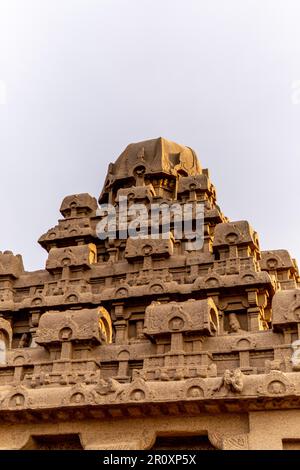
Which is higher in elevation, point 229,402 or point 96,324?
point 96,324

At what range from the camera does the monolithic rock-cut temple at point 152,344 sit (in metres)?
19.2

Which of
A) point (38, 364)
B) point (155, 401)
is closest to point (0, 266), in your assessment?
point (38, 364)

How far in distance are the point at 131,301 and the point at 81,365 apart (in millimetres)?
6500

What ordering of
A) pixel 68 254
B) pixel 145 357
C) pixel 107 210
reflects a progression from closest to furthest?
pixel 145 357
pixel 68 254
pixel 107 210

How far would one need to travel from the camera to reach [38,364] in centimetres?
2395

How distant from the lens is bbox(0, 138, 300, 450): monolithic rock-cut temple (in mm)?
19203

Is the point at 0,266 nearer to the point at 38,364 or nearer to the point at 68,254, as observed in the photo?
the point at 68,254

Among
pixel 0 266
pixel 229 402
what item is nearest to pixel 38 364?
pixel 229 402

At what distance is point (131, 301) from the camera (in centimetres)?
2933

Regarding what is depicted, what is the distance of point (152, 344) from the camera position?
77.5 ft

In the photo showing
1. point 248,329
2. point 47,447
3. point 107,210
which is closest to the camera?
point 47,447

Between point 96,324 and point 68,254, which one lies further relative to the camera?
point 68,254

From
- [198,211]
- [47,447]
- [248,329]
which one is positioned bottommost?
[47,447]

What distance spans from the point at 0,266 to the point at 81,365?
12.0 meters
